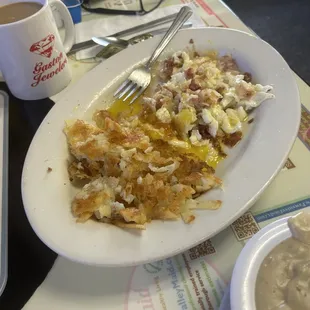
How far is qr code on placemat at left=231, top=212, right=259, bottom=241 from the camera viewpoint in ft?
2.05

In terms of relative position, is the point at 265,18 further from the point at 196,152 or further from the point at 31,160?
the point at 31,160

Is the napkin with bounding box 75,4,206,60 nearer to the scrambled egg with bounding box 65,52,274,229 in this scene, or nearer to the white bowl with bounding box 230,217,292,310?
the scrambled egg with bounding box 65,52,274,229

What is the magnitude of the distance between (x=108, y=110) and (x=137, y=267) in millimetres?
358

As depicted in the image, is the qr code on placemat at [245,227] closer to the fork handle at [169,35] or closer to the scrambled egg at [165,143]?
the scrambled egg at [165,143]

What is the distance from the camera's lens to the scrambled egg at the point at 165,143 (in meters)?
0.62

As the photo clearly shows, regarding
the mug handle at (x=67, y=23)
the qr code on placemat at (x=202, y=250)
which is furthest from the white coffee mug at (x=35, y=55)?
the qr code on placemat at (x=202, y=250)

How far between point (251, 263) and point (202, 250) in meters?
0.18

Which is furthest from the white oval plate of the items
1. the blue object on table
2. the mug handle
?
the blue object on table

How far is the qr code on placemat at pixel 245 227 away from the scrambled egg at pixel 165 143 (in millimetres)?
70

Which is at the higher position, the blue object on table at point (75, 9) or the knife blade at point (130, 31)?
the blue object on table at point (75, 9)

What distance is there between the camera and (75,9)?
1124 mm

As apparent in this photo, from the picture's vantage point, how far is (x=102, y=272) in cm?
Answer: 60

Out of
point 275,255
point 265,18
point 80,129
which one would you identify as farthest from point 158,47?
point 265,18

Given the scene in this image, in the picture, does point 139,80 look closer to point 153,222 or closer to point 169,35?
point 169,35
